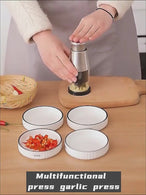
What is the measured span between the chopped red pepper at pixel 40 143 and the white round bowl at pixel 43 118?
0.26 feet

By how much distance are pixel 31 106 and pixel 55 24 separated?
0.39m

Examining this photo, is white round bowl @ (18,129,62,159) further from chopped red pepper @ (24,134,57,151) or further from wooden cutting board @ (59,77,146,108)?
wooden cutting board @ (59,77,146,108)

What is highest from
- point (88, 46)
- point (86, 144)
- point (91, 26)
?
point (91, 26)

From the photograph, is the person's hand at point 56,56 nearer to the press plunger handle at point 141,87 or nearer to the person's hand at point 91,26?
the person's hand at point 91,26

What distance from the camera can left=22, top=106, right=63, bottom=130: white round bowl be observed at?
1.21 metres

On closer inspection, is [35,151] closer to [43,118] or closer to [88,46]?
[43,118]

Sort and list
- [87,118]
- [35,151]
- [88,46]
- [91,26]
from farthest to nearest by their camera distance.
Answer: [88,46] < [91,26] < [87,118] < [35,151]

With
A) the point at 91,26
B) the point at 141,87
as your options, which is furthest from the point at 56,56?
the point at 141,87

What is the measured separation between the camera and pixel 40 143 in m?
1.11

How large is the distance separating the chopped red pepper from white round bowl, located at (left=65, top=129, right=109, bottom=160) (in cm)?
4

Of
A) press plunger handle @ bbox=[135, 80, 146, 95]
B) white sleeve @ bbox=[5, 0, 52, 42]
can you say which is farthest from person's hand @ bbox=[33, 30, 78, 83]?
press plunger handle @ bbox=[135, 80, 146, 95]

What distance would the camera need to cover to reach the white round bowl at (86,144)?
108cm

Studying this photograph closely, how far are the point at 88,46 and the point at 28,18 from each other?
1.06 feet

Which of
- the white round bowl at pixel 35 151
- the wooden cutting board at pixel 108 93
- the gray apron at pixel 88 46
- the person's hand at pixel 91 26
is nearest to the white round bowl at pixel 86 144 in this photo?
the white round bowl at pixel 35 151
